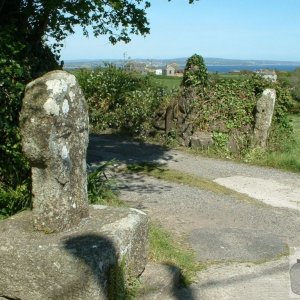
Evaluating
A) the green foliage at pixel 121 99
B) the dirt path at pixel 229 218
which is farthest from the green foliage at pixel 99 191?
the green foliage at pixel 121 99

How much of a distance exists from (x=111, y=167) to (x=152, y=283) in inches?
236

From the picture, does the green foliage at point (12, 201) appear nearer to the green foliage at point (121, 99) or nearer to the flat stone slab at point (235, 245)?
the flat stone slab at point (235, 245)

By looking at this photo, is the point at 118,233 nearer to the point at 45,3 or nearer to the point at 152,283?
the point at 152,283

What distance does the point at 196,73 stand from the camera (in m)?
13.4

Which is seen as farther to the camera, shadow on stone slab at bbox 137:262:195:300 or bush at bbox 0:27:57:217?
bush at bbox 0:27:57:217

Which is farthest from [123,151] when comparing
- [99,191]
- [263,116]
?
[99,191]

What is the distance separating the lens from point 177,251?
5711 mm

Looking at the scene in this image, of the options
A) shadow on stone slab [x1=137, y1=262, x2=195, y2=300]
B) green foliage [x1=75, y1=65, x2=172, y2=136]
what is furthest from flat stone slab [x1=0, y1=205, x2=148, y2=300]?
green foliage [x1=75, y1=65, x2=172, y2=136]

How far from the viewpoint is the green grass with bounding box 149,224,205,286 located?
204 inches

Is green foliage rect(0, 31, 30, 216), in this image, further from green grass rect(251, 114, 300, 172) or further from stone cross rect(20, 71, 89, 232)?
green grass rect(251, 114, 300, 172)

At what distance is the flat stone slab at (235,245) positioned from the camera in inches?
228

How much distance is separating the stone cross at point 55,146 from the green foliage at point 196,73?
9.20m

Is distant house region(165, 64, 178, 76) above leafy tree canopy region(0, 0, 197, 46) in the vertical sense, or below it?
below

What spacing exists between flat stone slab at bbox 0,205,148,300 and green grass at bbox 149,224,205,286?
858 mm
